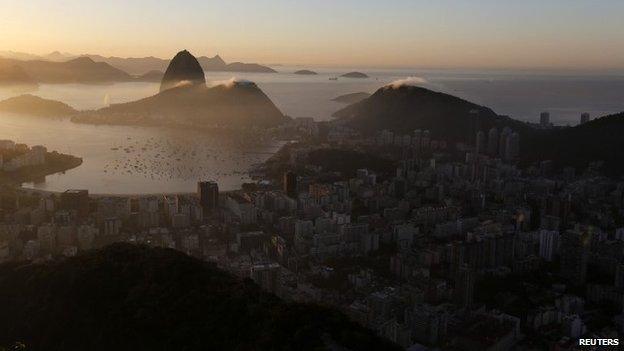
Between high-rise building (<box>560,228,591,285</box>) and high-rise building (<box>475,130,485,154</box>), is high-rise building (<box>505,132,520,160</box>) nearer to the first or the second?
high-rise building (<box>475,130,485,154</box>)

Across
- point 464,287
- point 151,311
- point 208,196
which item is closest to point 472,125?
point 208,196

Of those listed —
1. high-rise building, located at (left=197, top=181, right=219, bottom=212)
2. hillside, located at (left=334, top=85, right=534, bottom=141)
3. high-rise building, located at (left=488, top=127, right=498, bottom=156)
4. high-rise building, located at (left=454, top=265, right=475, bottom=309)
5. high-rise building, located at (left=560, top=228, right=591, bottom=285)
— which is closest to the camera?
high-rise building, located at (left=454, top=265, right=475, bottom=309)

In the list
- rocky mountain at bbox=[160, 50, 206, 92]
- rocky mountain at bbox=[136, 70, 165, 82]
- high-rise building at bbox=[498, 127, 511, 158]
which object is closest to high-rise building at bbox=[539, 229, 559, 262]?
high-rise building at bbox=[498, 127, 511, 158]

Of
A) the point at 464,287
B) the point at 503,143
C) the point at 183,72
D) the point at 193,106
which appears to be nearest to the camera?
the point at 464,287

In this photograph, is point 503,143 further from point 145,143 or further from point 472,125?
point 145,143

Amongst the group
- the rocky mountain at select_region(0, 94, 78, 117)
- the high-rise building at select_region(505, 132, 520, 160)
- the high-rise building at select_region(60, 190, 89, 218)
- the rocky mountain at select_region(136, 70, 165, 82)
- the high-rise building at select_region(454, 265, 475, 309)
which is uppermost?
the rocky mountain at select_region(136, 70, 165, 82)

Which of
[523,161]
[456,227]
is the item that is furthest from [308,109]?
[456,227]
